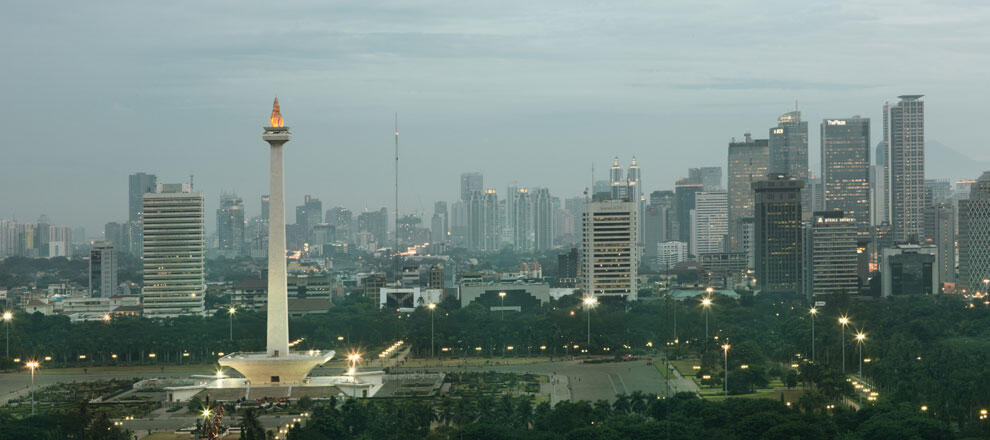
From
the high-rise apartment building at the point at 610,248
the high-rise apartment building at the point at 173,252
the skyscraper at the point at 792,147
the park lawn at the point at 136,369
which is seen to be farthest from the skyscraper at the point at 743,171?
the park lawn at the point at 136,369

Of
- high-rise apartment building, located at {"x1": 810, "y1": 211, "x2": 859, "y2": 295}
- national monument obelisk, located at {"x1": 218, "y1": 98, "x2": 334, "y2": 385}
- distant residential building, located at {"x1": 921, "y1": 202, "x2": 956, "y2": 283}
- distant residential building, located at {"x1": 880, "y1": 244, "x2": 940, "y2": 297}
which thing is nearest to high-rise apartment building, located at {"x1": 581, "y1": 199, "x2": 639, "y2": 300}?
distant residential building, located at {"x1": 880, "y1": 244, "x2": 940, "y2": 297}

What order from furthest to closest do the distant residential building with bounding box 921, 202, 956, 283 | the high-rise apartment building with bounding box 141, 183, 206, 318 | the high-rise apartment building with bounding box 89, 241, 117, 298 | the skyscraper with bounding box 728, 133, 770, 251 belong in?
the skyscraper with bounding box 728, 133, 770, 251, the distant residential building with bounding box 921, 202, 956, 283, the high-rise apartment building with bounding box 89, 241, 117, 298, the high-rise apartment building with bounding box 141, 183, 206, 318

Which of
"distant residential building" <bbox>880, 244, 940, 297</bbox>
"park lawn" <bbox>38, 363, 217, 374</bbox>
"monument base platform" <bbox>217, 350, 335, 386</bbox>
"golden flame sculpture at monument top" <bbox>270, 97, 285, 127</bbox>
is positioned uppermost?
"golden flame sculpture at monument top" <bbox>270, 97, 285, 127</bbox>

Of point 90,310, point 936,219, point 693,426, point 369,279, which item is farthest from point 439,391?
point 936,219

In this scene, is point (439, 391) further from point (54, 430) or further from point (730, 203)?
point (730, 203)

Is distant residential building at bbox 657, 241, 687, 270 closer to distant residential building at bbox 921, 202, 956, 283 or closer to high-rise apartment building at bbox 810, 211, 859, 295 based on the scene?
distant residential building at bbox 921, 202, 956, 283

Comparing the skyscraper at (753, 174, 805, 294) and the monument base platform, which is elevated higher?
the skyscraper at (753, 174, 805, 294)
